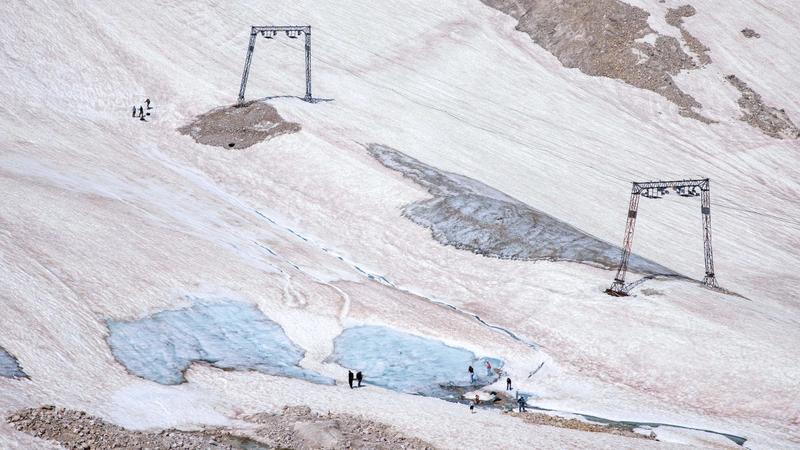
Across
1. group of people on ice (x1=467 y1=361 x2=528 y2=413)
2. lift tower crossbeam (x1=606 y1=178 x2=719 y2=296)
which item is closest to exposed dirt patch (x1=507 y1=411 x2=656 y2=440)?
group of people on ice (x1=467 y1=361 x2=528 y2=413)

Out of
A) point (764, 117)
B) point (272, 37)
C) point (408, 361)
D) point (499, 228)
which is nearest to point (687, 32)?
point (764, 117)

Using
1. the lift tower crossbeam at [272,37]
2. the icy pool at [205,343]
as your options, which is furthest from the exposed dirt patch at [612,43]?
the icy pool at [205,343]

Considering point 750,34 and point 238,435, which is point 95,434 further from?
point 750,34

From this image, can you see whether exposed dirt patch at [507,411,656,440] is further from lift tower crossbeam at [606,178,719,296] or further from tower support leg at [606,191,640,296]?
lift tower crossbeam at [606,178,719,296]

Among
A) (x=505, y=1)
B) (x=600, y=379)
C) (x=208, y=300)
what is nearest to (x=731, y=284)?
(x=600, y=379)

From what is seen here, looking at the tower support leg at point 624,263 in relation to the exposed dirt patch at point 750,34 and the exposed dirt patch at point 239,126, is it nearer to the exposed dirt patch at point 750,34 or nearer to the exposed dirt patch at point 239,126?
the exposed dirt patch at point 239,126
